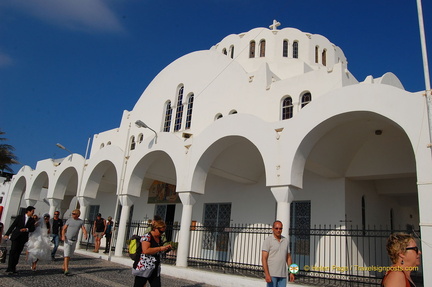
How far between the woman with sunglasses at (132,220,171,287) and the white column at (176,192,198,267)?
19.3 ft

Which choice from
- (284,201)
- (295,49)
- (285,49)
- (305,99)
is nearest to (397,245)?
(284,201)

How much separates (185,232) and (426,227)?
6.57m

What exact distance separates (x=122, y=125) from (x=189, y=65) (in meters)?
5.42

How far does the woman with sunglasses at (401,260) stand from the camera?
7.82 feet

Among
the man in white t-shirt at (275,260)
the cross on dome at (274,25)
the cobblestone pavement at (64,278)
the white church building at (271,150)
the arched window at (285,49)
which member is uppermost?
the cross on dome at (274,25)

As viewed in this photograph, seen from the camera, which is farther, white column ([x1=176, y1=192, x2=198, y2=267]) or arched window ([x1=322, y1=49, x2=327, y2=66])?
arched window ([x1=322, y1=49, x2=327, y2=66])

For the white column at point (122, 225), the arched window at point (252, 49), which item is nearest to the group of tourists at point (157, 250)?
the white column at point (122, 225)

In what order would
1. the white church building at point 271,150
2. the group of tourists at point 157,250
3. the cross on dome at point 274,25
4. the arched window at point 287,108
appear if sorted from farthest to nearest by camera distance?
the cross on dome at point 274,25
the arched window at point 287,108
the white church building at point 271,150
the group of tourists at point 157,250

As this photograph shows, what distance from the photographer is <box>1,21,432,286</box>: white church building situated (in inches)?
328

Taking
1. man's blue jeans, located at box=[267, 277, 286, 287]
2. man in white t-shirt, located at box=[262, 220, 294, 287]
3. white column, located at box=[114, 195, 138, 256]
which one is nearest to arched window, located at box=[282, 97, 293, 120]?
white column, located at box=[114, 195, 138, 256]

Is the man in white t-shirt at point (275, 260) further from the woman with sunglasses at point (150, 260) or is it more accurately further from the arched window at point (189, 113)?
the arched window at point (189, 113)

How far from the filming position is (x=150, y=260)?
4.64 metres

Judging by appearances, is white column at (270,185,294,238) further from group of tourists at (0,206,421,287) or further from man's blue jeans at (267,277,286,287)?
man's blue jeans at (267,277,286,287)

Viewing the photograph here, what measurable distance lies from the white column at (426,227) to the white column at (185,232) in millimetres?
6427
